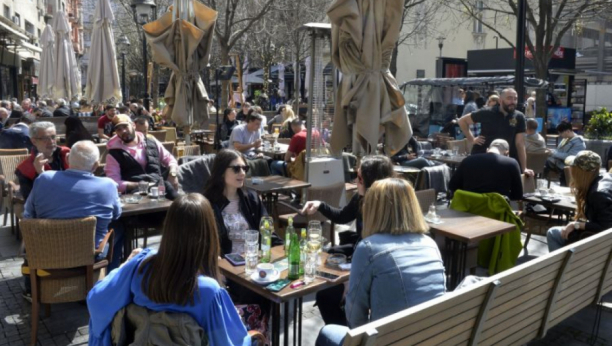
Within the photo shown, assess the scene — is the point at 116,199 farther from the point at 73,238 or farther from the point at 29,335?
the point at 29,335

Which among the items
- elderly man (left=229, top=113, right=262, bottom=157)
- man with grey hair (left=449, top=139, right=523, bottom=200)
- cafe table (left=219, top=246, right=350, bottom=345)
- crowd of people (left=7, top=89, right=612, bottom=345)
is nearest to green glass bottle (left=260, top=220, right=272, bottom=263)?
cafe table (left=219, top=246, right=350, bottom=345)

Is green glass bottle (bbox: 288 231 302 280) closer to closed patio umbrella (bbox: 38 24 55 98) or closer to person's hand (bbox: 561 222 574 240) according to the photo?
person's hand (bbox: 561 222 574 240)

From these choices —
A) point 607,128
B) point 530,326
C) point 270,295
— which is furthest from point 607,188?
point 607,128

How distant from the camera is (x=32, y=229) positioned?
412 cm

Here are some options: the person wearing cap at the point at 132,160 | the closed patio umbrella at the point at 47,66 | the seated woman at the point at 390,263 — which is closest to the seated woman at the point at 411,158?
the person wearing cap at the point at 132,160

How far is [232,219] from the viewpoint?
457cm

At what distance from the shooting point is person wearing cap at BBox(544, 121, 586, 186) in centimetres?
1009

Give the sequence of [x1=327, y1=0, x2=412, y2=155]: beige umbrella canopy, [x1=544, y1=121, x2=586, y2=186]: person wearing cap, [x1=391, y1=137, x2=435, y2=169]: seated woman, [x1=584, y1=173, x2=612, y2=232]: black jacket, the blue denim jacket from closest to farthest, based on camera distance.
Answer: the blue denim jacket → [x1=584, y1=173, x2=612, y2=232]: black jacket → [x1=327, y1=0, x2=412, y2=155]: beige umbrella canopy → [x1=391, y1=137, x2=435, y2=169]: seated woman → [x1=544, y1=121, x2=586, y2=186]: person wearing cap

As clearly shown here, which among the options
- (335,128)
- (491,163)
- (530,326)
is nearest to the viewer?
(530,326)

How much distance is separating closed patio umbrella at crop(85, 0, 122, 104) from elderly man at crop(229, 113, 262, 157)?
3.31 meters

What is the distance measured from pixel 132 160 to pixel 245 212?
256 cm

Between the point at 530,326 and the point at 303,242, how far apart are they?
5.33 feet

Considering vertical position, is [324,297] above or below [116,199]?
below

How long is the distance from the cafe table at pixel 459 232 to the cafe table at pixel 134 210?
2.69 meters
